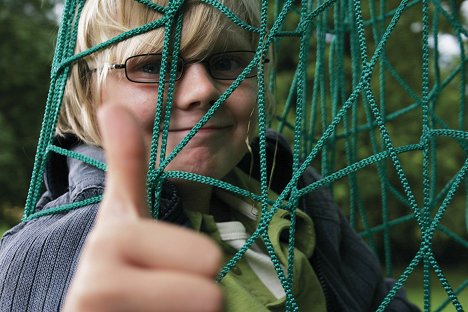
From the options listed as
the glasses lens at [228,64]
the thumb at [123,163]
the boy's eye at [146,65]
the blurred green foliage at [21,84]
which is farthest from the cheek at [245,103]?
the blurred green foliage at [21,84]

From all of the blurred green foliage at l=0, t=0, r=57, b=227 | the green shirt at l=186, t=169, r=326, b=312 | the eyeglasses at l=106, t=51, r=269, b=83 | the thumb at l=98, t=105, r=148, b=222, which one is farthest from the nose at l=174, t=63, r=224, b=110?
the blurred green foliage at l=0, t=0, r=57, b=227

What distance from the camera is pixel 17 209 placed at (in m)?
5.98

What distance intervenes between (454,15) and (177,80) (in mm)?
727

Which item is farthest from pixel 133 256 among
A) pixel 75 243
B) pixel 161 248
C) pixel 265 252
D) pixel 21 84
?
pixel 21 84

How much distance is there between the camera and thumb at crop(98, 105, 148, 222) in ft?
1.17

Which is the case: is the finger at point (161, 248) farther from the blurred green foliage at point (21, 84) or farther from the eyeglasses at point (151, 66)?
the blurred green foliage at point (21, 84)

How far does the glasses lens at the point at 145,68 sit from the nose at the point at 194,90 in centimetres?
1

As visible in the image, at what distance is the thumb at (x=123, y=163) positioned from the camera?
0.36 meters

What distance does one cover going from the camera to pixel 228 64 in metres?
0.97

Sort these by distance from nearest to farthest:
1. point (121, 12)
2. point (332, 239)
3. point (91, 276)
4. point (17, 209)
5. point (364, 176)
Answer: point (91, 276) < point (121, 12) < point (332, 239) < point (364, 176) < point (17, 209)

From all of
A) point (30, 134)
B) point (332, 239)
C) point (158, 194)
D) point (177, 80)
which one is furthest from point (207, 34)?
point (30, 134)

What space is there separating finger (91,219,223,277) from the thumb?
0.01 metres

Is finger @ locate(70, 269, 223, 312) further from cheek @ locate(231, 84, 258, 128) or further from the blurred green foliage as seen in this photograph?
the blurred green foliage

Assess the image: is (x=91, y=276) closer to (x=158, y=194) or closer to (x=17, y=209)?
(x=158, y=194)
